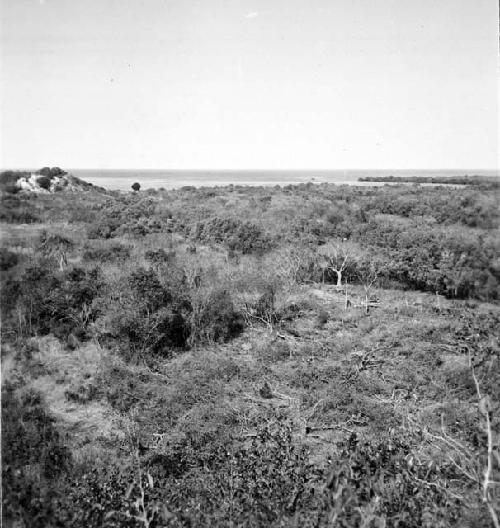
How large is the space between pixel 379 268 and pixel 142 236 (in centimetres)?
1171

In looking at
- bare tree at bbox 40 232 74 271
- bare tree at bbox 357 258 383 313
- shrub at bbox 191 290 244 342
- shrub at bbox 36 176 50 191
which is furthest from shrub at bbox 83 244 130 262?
shrub at bbox 36 176 50 191

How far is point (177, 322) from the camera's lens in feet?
36.5

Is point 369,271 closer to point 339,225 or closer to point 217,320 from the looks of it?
point 339,225

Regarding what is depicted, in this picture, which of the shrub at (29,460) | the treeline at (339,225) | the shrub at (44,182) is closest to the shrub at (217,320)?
the shrub at (29,460)

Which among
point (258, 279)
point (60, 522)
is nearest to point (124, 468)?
point (60, 522)

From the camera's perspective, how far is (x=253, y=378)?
9.27 meters

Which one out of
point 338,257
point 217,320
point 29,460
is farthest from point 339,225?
point 29,460

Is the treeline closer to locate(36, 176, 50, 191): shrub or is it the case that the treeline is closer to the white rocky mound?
the white rocky mound

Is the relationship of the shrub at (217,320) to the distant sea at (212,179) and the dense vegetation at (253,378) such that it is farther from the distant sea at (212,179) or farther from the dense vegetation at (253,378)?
the distant sea at (212,179)

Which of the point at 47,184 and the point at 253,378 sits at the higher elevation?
the point at 47,184

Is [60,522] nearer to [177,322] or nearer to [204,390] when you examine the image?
[204,390]

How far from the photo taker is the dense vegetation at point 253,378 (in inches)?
154

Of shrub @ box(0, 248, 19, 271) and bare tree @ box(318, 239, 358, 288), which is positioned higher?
shrub @ box(0, 248, 19, 271)

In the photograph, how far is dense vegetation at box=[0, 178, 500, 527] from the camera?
391cm
